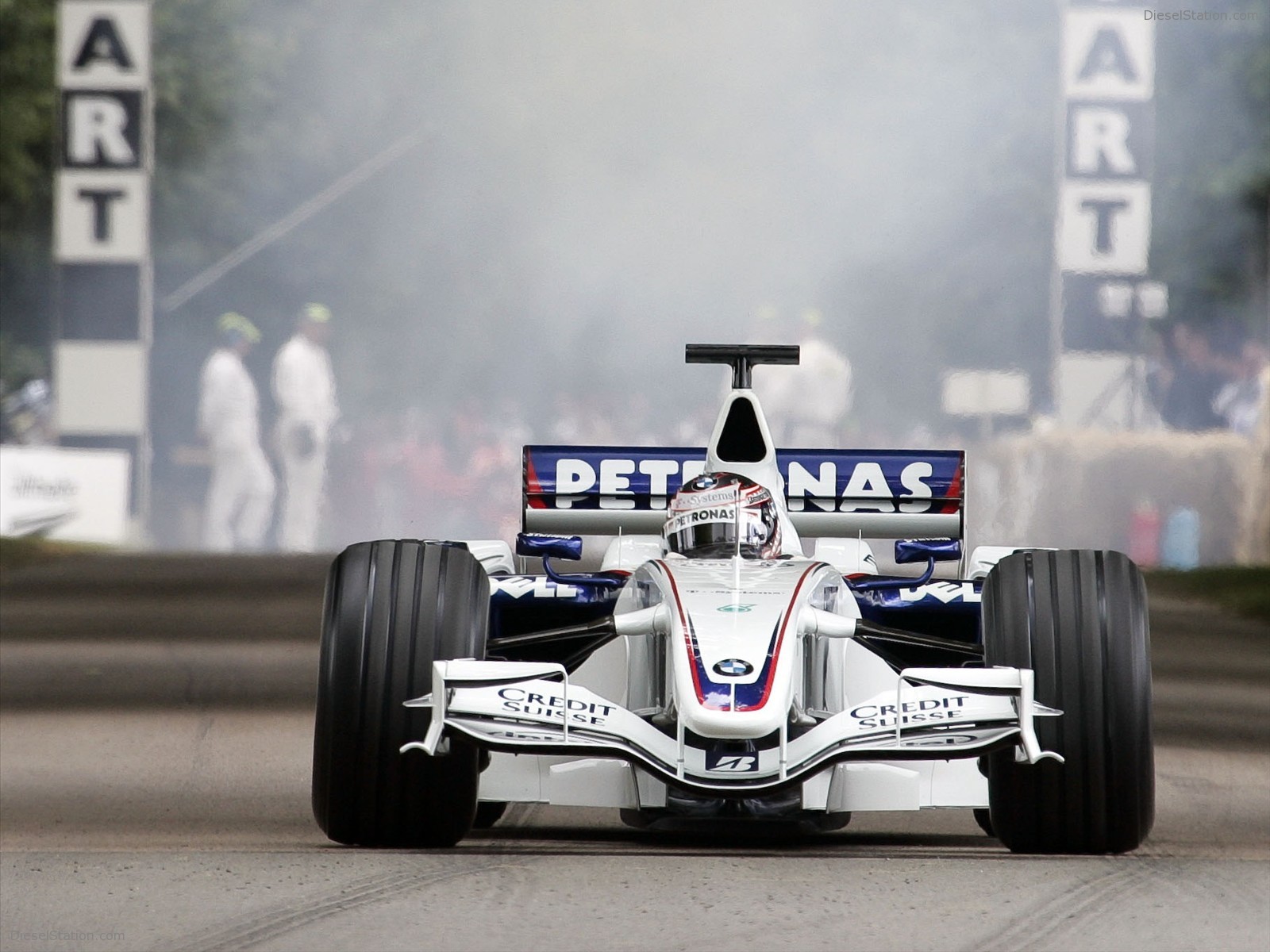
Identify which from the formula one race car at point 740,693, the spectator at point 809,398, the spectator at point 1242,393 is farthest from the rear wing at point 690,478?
the spectator at point 809,398

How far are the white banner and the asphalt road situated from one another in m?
12.1

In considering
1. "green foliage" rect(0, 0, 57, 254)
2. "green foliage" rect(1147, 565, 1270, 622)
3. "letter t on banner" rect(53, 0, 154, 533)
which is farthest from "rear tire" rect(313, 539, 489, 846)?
"green foliage" rect(0, 0, 57, 254)

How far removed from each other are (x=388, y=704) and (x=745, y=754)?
104cm

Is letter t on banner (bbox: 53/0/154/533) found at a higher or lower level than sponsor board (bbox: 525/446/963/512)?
higher

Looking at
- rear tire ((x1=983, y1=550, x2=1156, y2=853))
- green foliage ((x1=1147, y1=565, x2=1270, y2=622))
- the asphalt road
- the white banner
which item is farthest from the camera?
the white banner

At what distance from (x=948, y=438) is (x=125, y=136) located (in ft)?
34.5

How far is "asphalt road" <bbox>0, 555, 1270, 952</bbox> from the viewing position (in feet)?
17.3

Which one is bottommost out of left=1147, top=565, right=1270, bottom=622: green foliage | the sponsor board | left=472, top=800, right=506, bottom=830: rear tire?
left=472, top=800, right=506, bottom=830: rear tire

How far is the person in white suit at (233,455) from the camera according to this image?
81.5 ft

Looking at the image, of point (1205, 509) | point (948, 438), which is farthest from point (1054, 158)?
point (1205, 509)

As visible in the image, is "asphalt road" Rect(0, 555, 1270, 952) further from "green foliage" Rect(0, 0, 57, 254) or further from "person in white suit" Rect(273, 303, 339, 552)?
"green foliage" Rect(0, 0, 57, 254)

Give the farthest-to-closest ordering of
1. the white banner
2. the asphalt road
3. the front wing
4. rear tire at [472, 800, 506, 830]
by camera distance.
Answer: the white banner
rear tire at [472, 800, 506, 830]
the front wing
the asphalt road

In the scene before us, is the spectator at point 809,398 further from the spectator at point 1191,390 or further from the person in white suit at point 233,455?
the person in white suit at point 233,455

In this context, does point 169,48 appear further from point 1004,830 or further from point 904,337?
point 1004,830
